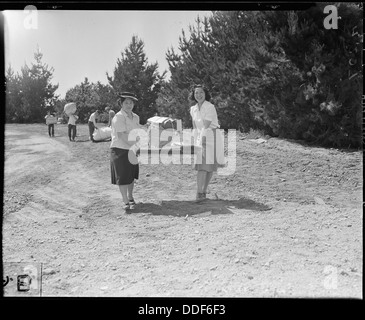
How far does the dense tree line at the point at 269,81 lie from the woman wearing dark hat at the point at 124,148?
52 centimetres

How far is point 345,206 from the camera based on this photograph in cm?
436

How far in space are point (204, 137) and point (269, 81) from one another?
3332 mm

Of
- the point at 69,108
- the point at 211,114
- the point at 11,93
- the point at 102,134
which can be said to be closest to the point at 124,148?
the point at 69,108

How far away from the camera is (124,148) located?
459 cm

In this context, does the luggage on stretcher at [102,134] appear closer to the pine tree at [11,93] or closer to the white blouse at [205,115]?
the white blouse at [205,115]

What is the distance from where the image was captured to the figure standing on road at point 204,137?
15.2 ft

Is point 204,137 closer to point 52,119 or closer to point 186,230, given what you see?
point 186,230

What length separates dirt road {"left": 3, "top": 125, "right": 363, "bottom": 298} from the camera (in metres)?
2.41

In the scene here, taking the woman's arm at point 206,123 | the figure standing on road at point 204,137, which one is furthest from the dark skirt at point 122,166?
the woman's arm at point 206,123

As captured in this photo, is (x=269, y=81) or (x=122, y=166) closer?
(x=122, y=166)

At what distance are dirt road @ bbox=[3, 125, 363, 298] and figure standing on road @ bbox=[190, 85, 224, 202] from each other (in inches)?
13.7

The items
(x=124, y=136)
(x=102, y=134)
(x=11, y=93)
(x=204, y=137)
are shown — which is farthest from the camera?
(x=102, y=134)
